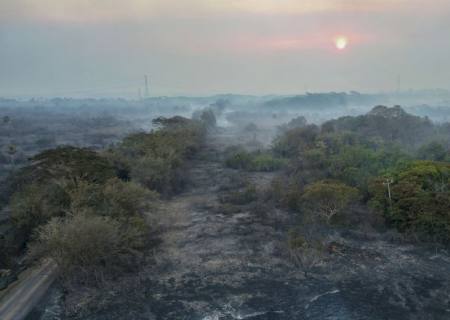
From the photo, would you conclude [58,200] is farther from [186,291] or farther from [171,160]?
[171,160]

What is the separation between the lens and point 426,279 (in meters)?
21.2

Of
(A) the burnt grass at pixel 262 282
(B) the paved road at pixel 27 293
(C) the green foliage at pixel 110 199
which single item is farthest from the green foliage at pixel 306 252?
(B) the paved road at pixel 27 293

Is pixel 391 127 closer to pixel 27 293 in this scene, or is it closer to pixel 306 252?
pixel 306 252

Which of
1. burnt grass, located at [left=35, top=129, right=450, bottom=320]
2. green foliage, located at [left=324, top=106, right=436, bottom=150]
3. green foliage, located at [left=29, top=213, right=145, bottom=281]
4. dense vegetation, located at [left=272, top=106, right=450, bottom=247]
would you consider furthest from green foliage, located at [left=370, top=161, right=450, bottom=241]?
green foliage, located at [left=324, top=106, right=436, bottom=150]

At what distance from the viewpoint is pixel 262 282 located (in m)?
21.1

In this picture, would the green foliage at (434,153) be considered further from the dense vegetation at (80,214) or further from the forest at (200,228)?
the dense vegetation at (80,214)

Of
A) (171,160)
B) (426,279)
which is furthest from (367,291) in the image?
(171,160)

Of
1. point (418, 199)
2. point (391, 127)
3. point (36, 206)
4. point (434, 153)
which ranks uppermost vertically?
point (391, 127)

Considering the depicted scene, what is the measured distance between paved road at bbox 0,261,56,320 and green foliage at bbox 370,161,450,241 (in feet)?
71.5

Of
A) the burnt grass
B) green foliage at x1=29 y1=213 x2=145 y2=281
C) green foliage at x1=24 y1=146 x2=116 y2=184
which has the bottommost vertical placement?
the burnt grass

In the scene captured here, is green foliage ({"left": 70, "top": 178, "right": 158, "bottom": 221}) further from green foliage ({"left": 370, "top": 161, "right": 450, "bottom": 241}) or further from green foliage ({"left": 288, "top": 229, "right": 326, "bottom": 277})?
green foliage ({"left": 370, "top": 161, "right": 450, "bottom": 241})

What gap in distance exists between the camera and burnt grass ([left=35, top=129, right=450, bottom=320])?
18453 mm

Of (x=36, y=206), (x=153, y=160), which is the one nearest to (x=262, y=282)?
(x=36, y=206)

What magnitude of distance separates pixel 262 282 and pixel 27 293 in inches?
478
